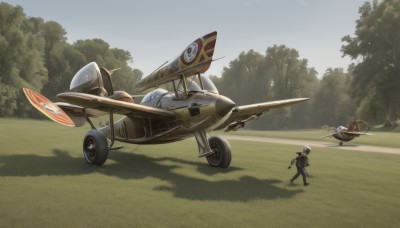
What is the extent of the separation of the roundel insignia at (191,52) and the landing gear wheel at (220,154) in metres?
3.18

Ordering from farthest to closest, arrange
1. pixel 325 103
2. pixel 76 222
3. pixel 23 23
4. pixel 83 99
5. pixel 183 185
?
pixel 325 103 → pixel 23 23 → pixel 83 99 → pixel 183 185 → pixel 76 222

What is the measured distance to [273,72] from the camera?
352 ft

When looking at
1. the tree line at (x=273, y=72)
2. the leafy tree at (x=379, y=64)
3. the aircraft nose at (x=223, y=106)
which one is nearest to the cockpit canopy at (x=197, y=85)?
the aircraft nose at (x=223, y=106)

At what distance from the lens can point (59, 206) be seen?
21.5 ft

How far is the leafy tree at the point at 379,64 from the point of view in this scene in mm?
59406

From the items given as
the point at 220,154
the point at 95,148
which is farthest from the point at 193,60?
the point at 95,148

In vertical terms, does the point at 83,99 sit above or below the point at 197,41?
below

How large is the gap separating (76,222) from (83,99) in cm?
480

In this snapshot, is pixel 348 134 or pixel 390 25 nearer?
pixel 348 134

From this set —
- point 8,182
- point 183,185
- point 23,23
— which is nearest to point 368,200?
point 183,185

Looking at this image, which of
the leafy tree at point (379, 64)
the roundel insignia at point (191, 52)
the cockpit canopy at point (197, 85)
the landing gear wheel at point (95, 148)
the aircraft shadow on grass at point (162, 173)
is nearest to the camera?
the aircraft shadow on grass at point (162, 173)

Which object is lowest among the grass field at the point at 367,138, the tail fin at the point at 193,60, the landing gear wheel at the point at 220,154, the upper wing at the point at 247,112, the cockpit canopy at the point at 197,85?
the grass field at the point at 367,138

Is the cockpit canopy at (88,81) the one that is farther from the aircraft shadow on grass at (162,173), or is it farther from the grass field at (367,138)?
the grass field at (367,138)

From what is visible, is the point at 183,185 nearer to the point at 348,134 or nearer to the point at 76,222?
the point at 76,222
